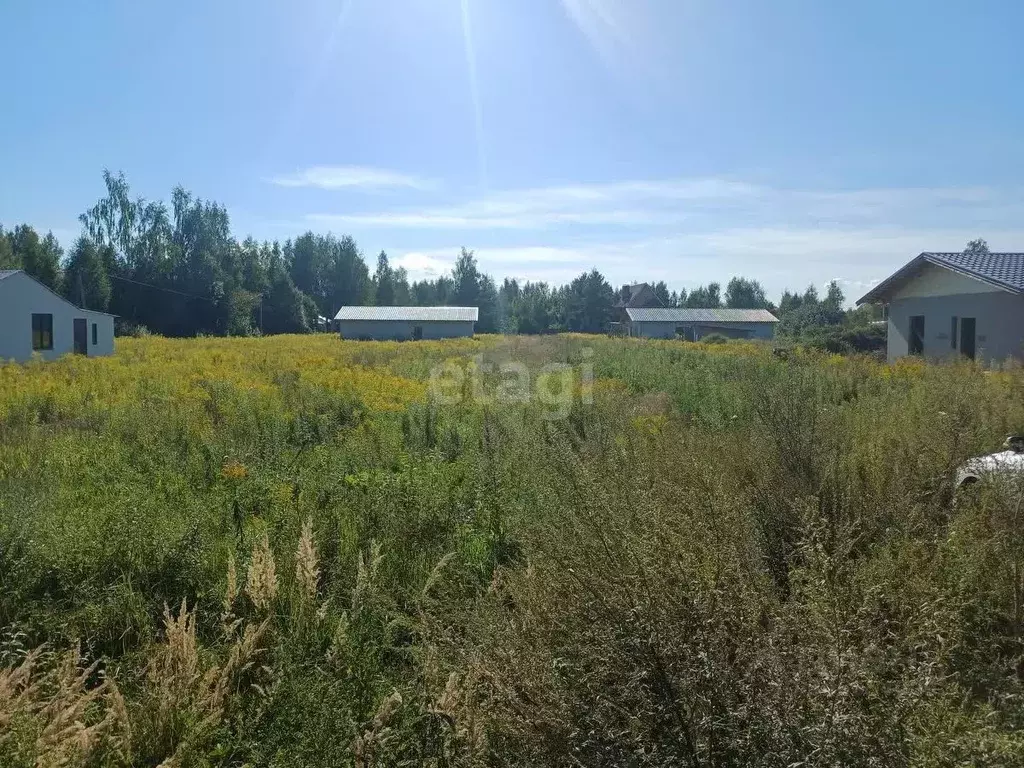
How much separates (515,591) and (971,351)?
1943cm

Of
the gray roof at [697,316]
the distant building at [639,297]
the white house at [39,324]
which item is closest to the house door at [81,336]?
the white house at [39,324]

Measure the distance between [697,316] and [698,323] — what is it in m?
1.40

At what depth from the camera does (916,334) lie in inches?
828

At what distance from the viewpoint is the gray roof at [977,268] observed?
55.6 feet

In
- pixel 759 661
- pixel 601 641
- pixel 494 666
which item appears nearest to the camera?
pixel 759 661

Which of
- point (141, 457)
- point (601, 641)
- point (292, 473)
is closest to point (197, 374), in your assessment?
point (141, 457)

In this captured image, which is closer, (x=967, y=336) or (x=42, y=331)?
(x=967, y=336)

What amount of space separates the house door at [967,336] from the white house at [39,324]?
98.0ft

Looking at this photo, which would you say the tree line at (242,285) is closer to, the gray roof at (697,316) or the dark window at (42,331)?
the gray roof at (697,316)

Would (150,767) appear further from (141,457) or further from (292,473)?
(141,457)

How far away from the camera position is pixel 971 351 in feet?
60.7

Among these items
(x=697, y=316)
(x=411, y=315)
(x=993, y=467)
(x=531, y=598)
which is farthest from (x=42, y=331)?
(x=697, y=316)

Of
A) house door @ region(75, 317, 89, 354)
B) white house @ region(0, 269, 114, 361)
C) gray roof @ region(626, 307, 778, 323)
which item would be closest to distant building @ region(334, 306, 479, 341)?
gray roof @ region(626, 307, 778, 323)

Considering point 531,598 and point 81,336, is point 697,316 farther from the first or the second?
point 531,598
